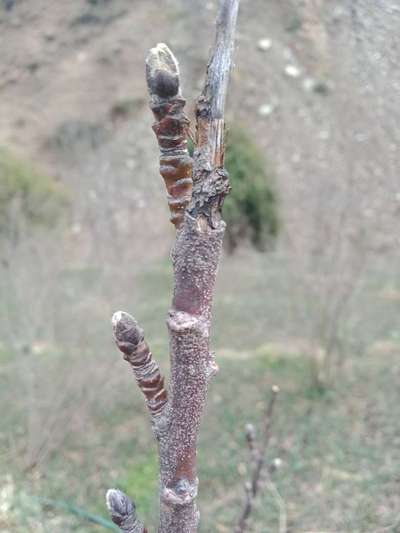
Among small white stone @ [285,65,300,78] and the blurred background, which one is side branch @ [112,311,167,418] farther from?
small white stone @ [285,65,300,78]

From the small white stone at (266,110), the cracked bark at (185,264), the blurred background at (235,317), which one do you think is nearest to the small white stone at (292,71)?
the blurred background at (235,317)

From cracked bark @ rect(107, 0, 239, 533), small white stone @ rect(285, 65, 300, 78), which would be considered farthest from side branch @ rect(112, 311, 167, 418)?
small white stone @ rect(285, 65, 300, 78)

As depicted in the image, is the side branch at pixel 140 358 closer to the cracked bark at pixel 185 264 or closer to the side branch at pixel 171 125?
the cracked bark at pixel 185 264

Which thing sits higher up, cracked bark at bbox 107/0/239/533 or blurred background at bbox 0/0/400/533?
cracked bark at bbox 107/0/239/533

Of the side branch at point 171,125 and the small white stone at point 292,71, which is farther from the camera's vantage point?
the small white stone at point 292,71

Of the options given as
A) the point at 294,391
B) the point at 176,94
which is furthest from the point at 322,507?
the point at 176,94

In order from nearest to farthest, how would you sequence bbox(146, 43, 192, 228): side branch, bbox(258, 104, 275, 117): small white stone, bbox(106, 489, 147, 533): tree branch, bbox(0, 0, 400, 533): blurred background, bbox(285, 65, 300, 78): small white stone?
1. bbox(146, 43, 192, 228): side branch
2. bbox(106, 489, 147, 533): tree branch
3. bbox(0, 0, 400, 533): blurred background
4. bbox(285, 65, 300, 78): small white stone
5. bbox(258, 104, 275, 117): small white stone
